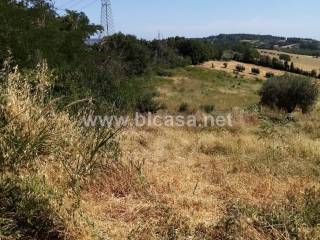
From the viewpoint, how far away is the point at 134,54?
58219mm

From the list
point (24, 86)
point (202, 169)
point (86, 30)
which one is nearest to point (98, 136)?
point (24, 86)

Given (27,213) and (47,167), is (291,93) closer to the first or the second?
(47,167)

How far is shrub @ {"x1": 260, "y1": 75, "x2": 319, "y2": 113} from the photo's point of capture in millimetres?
30719

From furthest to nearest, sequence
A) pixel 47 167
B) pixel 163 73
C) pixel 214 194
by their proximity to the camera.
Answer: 1. pixel 163 73
2. pixel 214 194
3. pixel 47 167

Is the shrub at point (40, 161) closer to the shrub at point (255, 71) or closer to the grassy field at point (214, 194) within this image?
the grassy field at point (214, 194)

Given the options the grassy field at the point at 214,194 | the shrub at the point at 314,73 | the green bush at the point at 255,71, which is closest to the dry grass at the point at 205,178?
the grassy field at the point at 214,194

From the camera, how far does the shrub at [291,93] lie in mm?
30719

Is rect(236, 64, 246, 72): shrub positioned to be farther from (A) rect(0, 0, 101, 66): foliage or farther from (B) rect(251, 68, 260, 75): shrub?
(A) rect(0, 0, 101, 66): foliage

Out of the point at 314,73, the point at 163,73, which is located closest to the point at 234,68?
the point at 314,73

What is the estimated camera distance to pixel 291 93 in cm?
3108

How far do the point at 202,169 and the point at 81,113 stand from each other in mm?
1493

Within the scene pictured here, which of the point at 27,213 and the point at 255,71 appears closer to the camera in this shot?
Answer: the point at 27,213

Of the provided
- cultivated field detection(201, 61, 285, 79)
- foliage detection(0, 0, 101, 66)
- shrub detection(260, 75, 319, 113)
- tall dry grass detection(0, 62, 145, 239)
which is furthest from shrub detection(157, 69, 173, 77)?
tall dry grass detection(0, 62, 145, 239)

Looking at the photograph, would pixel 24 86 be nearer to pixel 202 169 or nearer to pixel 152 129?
pixel 202 169
